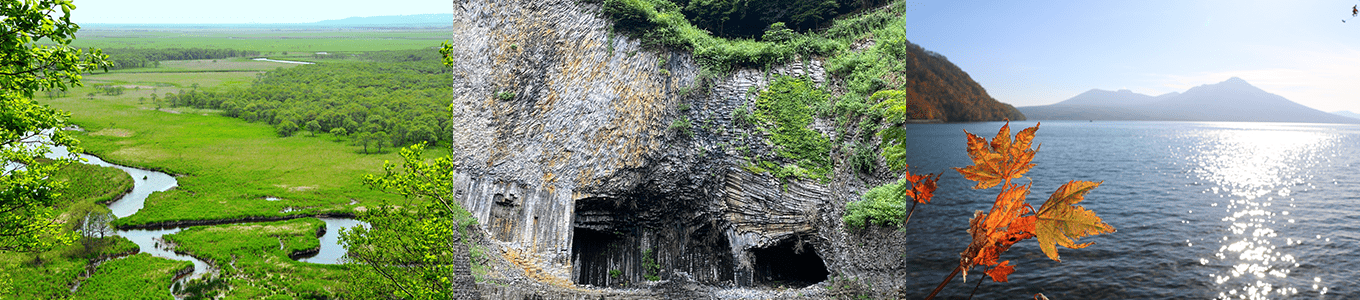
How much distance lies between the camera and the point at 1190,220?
1686cm

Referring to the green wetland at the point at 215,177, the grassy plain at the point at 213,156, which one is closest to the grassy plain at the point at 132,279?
the green wetland at the point at 215,177

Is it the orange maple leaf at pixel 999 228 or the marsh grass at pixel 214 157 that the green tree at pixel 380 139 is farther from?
the orange maple leaf at pixel 999 228

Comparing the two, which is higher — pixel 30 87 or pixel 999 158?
pixel 30 87

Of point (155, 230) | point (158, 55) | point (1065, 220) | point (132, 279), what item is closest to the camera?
point (1065, 220)

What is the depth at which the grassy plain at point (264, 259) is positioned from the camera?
1652 cm

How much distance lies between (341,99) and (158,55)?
15.3 m

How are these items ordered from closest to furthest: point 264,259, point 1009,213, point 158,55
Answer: point 1009,213
point 264,259
point 158,55

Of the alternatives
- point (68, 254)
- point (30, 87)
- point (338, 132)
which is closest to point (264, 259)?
point (68, 254)

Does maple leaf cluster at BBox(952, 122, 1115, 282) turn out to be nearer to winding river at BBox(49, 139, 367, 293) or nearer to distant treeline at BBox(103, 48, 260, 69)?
winding river at BBox(49, 139, 367, 293)

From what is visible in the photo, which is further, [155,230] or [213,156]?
[213,156]

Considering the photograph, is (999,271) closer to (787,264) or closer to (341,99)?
(787,264)

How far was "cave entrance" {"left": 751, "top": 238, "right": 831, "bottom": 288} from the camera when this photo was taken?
3.20 metres

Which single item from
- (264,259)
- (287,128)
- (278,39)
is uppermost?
(278,39)

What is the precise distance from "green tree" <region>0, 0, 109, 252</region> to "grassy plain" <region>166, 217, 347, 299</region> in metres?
9.72
